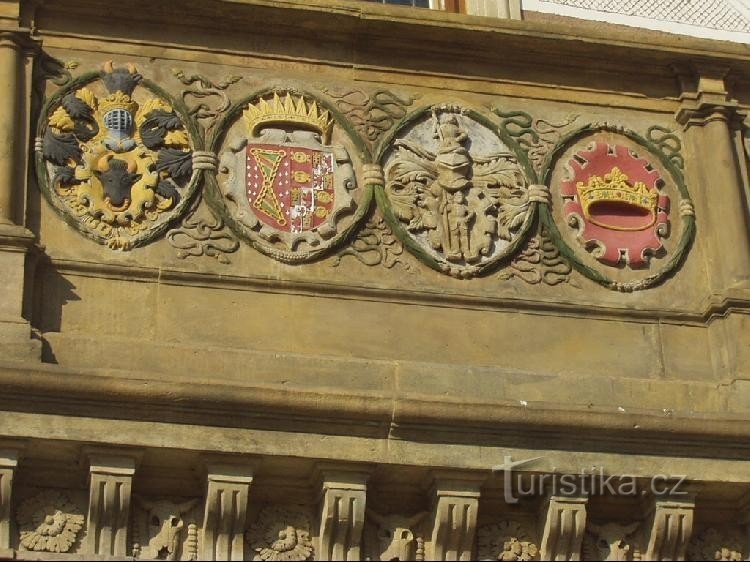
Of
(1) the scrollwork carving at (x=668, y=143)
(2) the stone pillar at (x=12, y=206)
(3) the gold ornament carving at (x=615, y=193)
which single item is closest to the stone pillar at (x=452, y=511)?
(3) the gold ornament carving at (x=615, y=193)

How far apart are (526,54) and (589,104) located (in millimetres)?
545

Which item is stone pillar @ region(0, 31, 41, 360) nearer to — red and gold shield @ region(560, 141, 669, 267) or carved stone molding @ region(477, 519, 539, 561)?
carved stone molding @ region(477, 519, 539, 561)

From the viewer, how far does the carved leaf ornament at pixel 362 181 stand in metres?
13.2

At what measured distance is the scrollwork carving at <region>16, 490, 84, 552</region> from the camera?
1210 centimetres

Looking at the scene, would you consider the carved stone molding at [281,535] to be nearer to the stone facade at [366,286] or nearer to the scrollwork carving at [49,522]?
the stone facade at [366,286]

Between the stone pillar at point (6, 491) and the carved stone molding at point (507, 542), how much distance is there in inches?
109

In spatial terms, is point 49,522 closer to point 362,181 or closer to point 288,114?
point 362,181

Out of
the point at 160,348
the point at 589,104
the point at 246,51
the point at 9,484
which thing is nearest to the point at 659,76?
the point at 589,104

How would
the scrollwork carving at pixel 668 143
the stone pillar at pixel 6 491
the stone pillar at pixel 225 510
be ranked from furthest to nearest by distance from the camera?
1. the scrollwork carving at pixel 668 143
2. the stone pillar at pixel 225 510
3. the stone pillar at pixel 6 491

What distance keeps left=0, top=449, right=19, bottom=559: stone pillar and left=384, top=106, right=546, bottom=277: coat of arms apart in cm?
294

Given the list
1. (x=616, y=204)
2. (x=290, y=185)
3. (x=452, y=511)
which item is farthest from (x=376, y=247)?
(x=452, y=511)

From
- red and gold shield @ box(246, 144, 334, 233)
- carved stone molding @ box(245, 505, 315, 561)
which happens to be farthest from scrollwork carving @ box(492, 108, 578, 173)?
carved stone molding @ box(245, 505, 315, 561)

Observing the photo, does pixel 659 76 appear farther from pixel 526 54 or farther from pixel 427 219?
pixel 427 219

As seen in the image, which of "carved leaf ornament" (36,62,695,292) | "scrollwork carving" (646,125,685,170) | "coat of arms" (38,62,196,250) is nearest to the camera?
"coat of arms" (38,62,196,250)
